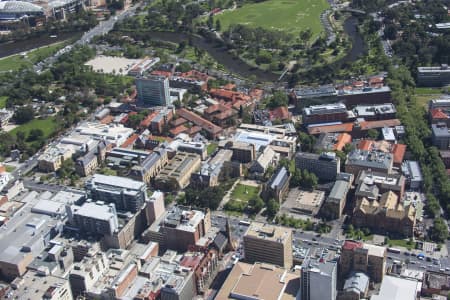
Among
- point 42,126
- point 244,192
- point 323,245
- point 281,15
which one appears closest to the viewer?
point 323,245

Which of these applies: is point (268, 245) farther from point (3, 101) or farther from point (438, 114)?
point (3, 101)

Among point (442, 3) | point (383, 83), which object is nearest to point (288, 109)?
point (383, 83)

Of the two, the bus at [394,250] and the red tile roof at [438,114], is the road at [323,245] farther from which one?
the red tile roof at [438,114]

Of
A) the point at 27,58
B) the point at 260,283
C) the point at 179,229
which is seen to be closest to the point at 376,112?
the point at 179,229

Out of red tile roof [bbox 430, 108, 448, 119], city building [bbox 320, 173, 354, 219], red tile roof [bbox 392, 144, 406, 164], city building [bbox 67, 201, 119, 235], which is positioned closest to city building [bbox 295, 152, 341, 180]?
city building [bbox 320, 173, 354, 219]

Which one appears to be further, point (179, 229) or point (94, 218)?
point (94, 218)

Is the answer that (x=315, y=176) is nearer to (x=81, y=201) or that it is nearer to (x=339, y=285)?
(x=339, y=285)

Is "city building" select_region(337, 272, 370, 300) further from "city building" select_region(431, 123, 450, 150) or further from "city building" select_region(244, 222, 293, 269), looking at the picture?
"city building" select_region(431, 123, 450, 150)
